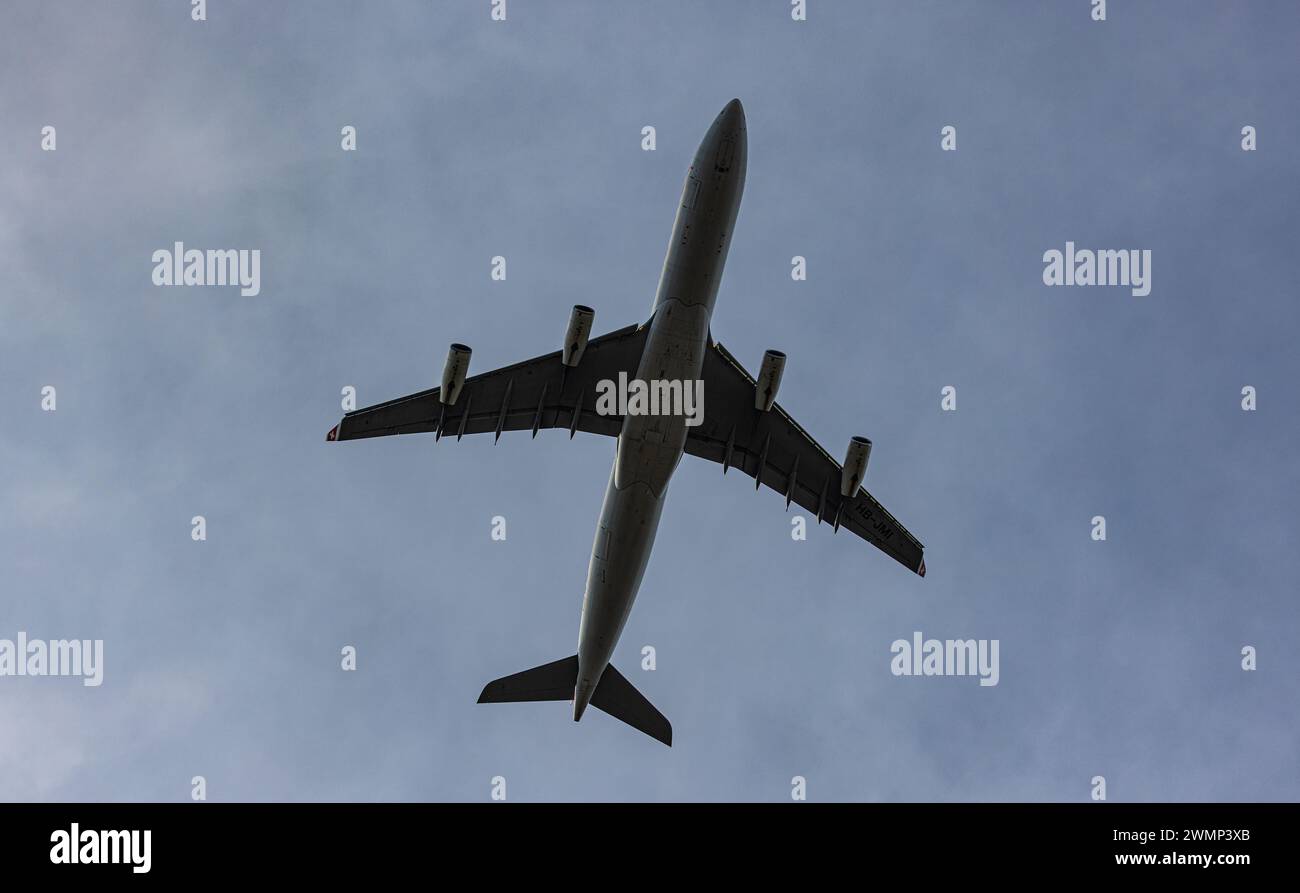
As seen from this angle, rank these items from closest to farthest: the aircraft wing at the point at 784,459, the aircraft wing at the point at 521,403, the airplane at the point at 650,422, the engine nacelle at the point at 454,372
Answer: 1. the airplane at the point at 650,422
2. the engine nacelle at the point at 454,372
3. the aircraft wing at the point at 521,403
4. the aircraft wing at the point at 784,459

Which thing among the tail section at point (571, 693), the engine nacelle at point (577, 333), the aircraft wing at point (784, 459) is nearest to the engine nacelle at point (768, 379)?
the aircraft wing at point (784, 459)

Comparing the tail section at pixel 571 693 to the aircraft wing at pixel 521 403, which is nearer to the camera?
the aircraft wing at pixel 521 403

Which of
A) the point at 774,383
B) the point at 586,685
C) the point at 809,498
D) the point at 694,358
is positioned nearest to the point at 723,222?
the point at 694,358

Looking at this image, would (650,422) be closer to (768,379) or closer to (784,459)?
(768,379)

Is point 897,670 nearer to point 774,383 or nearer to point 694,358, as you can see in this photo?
point 774,383

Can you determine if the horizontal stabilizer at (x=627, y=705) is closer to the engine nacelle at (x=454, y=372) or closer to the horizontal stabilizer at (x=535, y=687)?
the horizontal stabilizer at (x=535, y=687)

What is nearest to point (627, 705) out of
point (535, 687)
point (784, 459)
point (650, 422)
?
point (535, 687)

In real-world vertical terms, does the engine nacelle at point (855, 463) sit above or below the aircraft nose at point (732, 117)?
below
